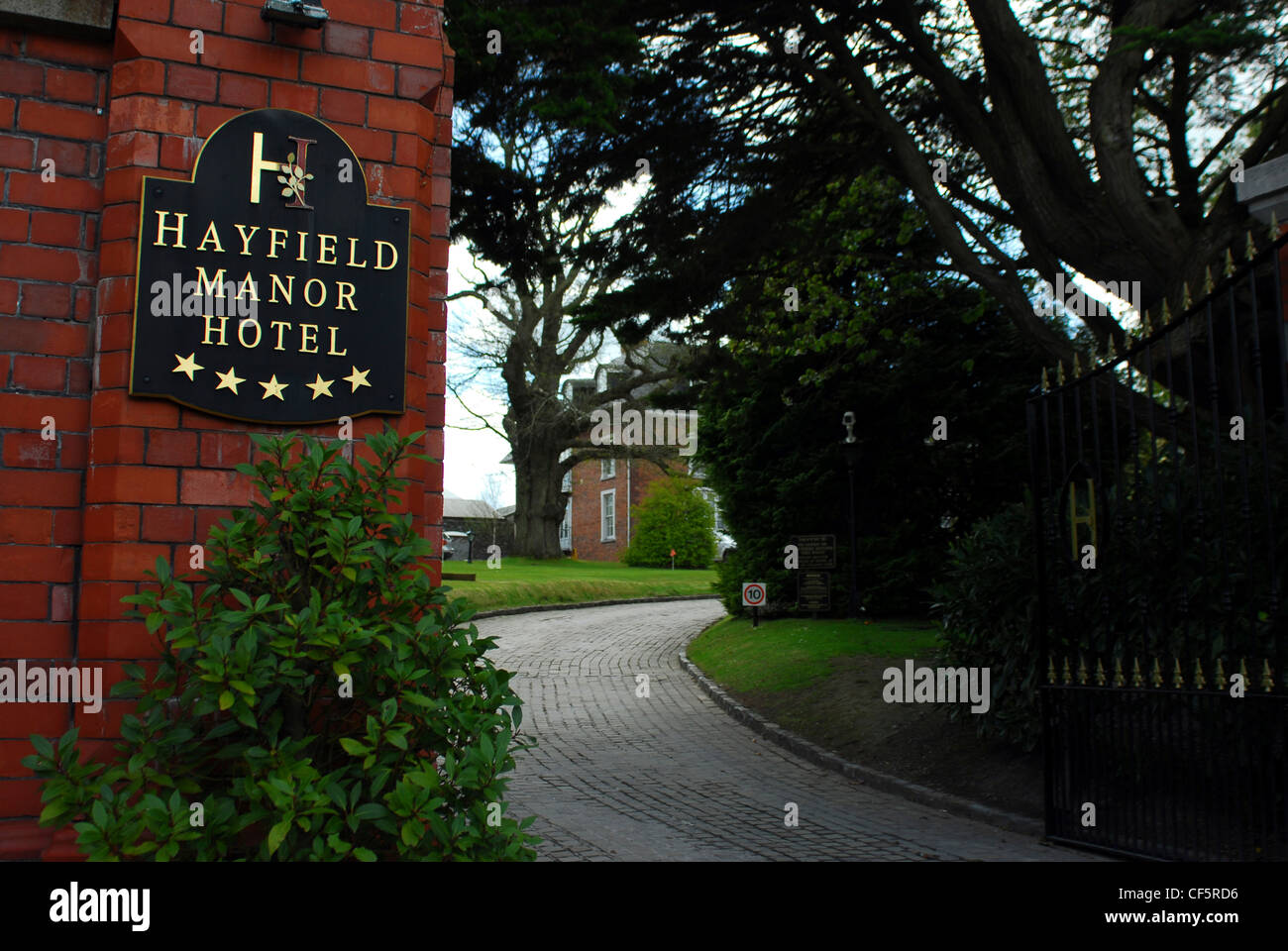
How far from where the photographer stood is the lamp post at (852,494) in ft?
54.5

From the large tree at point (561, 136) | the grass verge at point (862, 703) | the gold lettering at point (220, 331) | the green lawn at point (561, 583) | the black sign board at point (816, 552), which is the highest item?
the large tree at point (561, 136)

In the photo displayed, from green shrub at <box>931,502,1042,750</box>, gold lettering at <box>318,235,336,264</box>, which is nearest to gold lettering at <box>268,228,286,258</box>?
gold lettering at <box>318,235,336,264</box>

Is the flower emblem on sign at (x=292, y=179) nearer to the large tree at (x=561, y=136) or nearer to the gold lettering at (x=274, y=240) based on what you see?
the gold lettering at (x=274, y=240)

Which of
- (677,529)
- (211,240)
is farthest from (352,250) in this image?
(677,529)

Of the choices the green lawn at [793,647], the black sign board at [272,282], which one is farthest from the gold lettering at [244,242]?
the green lawn at [793,647]

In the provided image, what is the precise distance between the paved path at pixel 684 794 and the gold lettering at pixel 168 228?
123 inches

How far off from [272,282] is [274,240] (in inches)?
5.7

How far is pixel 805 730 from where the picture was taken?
1080 centimetres

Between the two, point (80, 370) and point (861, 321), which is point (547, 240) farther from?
point (80, 370)

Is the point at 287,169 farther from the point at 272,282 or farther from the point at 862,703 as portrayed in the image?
the point at 862,703

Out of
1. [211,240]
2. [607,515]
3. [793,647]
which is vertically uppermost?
[607,515]

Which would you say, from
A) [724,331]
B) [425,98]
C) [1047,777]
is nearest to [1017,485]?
[724,331]

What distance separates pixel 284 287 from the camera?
11.3 feet

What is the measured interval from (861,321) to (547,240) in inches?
184
